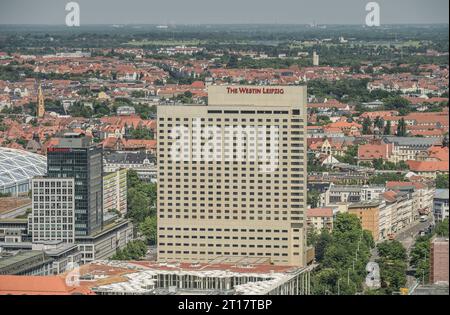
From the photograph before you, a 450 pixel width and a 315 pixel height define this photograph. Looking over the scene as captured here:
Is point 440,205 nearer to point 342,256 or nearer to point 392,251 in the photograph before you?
point 392,251

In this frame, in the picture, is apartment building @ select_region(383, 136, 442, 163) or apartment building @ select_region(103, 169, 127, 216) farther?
apartment building @ select_region(383, 136, 442, 163)

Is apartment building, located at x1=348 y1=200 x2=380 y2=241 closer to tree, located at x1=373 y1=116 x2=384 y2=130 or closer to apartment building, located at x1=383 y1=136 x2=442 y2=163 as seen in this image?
apartment building, located at x1=383 y1=136 x2=442 y2=163

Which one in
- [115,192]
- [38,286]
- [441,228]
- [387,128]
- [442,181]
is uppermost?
[38,286]

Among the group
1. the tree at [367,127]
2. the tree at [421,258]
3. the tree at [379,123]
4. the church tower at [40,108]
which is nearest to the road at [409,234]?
the tree at [421,258]

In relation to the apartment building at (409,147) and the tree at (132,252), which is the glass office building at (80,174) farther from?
the apartment building at (409,147)

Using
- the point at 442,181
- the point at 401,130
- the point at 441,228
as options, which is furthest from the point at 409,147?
the point at 441,228

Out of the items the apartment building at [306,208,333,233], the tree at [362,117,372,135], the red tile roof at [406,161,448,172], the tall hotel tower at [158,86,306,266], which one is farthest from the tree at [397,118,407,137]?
the tall hotel tower at [158,86,306,266]

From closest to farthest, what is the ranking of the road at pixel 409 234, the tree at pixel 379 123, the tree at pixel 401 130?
1. the road at pixel 409 234
2. the tree at pixel 401 130
3. the tree at pixel 379 123

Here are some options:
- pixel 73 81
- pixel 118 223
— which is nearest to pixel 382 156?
pixel 118 223
